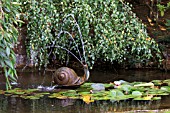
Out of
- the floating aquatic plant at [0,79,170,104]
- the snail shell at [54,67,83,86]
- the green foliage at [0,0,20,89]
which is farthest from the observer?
the snail shell at [54,67,83,86]

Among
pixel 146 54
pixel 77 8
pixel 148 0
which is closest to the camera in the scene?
pixel 77 8

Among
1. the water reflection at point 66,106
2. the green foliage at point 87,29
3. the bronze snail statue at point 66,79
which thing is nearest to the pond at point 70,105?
the water reflection at point 66,106

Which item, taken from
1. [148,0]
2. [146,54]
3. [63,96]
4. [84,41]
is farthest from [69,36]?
[148,0]

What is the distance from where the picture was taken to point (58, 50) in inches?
261

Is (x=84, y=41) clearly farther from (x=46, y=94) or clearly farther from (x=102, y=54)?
(x=46, y=94)

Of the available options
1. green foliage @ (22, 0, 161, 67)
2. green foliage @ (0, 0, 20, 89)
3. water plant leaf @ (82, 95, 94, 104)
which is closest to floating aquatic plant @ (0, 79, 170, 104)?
water plant leaf @ (82, 95, 94, 104)

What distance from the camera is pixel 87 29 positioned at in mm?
6293

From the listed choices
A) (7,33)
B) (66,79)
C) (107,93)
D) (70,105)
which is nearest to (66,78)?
(66,79)

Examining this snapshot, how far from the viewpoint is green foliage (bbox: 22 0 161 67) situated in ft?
20.5

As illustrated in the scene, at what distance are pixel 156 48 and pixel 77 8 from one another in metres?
1.60

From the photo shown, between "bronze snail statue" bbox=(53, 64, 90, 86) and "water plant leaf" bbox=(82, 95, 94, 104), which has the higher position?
"bronze snail statue" bbox=(53, 64, 90, 86)

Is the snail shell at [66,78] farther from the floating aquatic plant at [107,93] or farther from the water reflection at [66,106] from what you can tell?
the water reflection at [66,106]

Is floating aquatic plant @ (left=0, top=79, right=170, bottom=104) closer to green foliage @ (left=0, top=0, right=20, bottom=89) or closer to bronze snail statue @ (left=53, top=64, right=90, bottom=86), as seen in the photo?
bronze snail statue @ (left=53, top=64, right=90, bottom=86)

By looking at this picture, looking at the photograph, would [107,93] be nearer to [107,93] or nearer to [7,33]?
[107,93]
